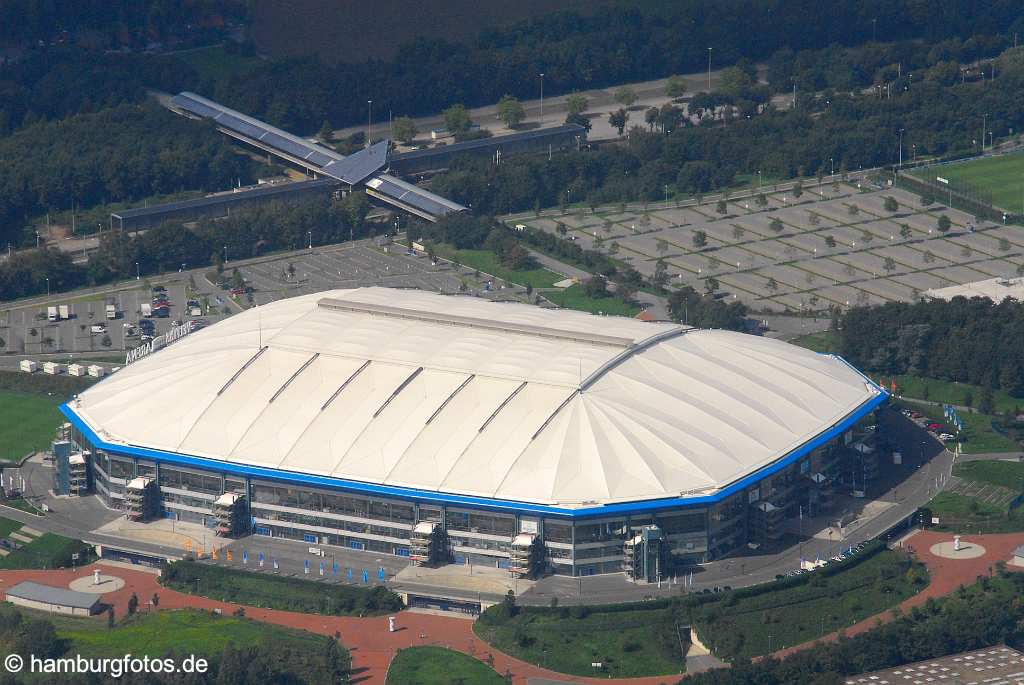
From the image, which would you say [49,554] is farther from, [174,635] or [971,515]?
[971,515]

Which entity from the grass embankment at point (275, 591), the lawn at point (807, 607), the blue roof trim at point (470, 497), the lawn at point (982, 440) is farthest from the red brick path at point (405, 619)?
the lawn at point (982, 440)

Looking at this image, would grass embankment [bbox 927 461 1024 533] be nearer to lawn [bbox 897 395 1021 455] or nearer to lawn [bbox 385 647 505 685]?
lawn [bbox 897 395 1021 455]

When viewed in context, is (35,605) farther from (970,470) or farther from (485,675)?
(970,470)

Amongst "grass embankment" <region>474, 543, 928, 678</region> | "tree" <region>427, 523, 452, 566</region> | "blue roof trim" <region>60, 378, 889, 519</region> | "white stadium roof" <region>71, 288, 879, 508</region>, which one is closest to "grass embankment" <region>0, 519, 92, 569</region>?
"blue roof trim" <region>60, 378, 889, 519</region>

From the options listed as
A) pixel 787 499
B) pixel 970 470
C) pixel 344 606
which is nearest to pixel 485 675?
pixel 344 606

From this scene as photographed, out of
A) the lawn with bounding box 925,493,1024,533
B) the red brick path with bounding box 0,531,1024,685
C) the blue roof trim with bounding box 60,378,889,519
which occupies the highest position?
the blue roof trim with bounding box 60,378,889,519

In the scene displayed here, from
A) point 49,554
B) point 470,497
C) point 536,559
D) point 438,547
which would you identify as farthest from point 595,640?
point 49,554
